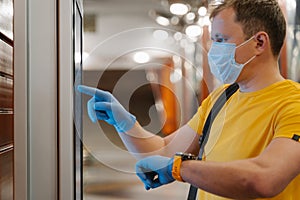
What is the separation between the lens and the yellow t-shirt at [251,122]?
1240 mm

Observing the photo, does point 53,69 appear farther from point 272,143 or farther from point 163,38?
point 272,143

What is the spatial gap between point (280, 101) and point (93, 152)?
612 mm

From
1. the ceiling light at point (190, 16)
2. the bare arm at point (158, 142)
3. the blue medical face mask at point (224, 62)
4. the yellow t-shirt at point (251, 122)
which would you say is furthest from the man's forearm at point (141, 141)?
the ceiling light at point (190, 16)

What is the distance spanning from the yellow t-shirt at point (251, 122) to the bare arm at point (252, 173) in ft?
0.11

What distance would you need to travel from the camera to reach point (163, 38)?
1347mm

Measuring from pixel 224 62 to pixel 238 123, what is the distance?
20cm

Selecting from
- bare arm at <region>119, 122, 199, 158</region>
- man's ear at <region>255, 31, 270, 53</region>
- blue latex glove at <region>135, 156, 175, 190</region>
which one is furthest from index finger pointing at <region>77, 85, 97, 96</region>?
man's ear at <region>255, 31, 270, 53</region>

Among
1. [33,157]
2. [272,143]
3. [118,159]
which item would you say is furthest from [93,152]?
[272,143]

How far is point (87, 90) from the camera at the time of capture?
52.8 inches

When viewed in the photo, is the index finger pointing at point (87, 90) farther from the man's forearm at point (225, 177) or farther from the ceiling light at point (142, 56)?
the man's forearm at point (225, 177)

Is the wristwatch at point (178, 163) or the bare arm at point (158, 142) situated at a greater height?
the bare arm at point (158, 142)

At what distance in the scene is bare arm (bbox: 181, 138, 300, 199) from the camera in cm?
118

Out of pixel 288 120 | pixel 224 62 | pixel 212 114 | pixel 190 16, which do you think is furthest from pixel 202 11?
pixel 288 120

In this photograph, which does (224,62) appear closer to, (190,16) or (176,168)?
(190,16)
